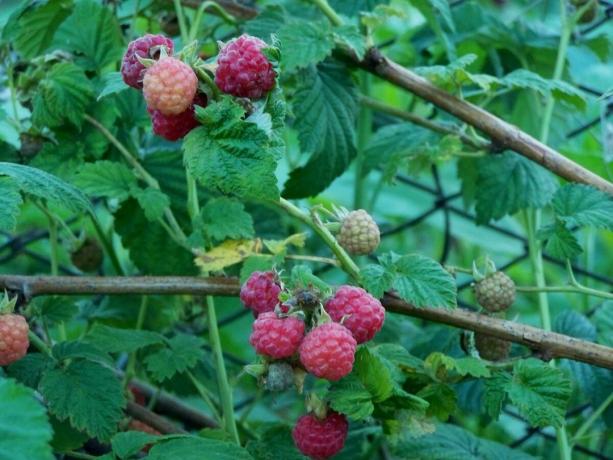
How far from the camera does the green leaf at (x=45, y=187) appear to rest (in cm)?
103

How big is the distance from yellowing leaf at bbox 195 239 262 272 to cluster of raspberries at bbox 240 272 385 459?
16 centimetres

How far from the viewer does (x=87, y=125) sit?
1409 millimetres

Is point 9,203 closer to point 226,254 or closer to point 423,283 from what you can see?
point 226,254

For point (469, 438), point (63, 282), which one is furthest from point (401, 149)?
point (63, 282)

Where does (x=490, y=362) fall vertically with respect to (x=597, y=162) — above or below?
above

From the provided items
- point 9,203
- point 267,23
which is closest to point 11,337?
point 9,203

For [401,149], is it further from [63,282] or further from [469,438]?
[63,282]

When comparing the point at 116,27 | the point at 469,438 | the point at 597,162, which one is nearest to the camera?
the point at 469,438

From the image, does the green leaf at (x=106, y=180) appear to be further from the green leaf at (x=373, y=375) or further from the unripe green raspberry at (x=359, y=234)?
the green leaf at (x=373, y=375)

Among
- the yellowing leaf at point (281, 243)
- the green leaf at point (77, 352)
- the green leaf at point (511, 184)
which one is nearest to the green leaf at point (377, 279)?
the yellowing leaf at point (281, 243)

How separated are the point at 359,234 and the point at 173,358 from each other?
1.00 ft

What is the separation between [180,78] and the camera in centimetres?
90

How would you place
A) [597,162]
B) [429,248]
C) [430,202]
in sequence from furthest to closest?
[429,248] < [430,202] < [597,162]

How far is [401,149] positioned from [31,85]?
0.51 meters
